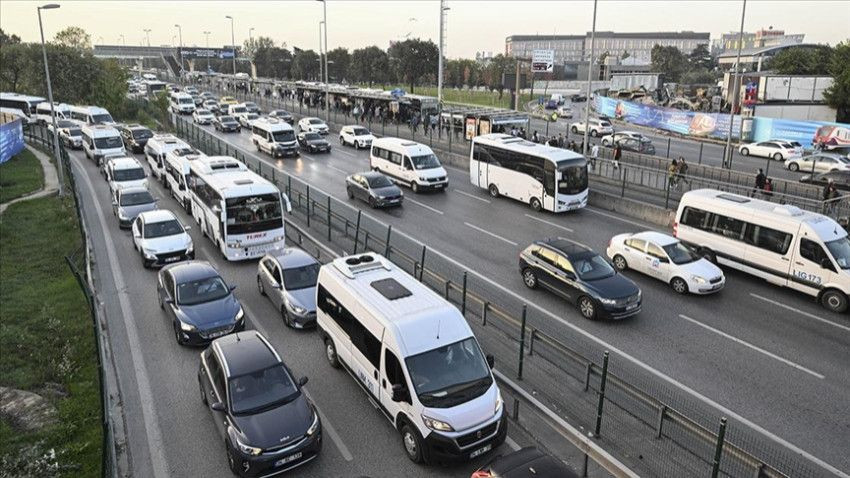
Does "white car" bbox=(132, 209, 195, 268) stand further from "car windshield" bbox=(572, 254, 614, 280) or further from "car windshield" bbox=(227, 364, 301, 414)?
"car windshield" bbox=(572, 254, 614, 280)

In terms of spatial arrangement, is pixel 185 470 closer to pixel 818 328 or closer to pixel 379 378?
pixel 379 378

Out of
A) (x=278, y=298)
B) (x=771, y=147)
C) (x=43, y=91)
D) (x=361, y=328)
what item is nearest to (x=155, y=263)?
(x=278, y=298)

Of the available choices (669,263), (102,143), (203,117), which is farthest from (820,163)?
(203,117)

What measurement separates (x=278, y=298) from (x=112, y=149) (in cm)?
2738

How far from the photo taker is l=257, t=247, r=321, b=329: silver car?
14797 millimetres

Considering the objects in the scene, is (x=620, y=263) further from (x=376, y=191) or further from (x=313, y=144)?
(x=313, y=144)

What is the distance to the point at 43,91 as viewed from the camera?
66875 mm

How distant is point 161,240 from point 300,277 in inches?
255

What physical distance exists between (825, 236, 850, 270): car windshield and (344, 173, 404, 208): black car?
1606 centimetres

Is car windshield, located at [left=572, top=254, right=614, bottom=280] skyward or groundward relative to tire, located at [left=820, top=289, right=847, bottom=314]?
skyward

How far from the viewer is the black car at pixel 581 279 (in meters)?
15.1

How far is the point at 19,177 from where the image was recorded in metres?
34.2

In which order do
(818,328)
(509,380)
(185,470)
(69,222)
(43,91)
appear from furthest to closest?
1. (43,91)
2. (69,222)
3. (818,328)
4. (509,380)
5. (185,470)

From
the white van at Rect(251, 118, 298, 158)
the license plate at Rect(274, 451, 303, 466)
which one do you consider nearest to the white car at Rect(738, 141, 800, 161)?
the white van at Rect(251, 118, 298, 158)
